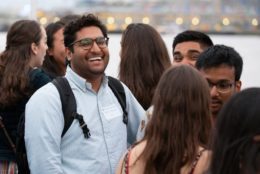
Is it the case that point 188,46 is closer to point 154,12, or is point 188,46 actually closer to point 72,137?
point 72,137

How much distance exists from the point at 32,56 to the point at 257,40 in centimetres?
670

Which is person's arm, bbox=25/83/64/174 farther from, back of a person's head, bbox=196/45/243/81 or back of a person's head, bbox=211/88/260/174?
back of a person's head, bbox=211/88/260/174

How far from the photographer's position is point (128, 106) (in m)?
4.53

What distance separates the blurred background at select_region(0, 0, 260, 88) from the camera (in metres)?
11.5

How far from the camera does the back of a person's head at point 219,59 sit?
169 inches

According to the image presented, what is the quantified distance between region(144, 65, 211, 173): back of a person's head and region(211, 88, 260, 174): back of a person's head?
776 mm

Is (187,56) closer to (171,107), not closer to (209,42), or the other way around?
(209,42)

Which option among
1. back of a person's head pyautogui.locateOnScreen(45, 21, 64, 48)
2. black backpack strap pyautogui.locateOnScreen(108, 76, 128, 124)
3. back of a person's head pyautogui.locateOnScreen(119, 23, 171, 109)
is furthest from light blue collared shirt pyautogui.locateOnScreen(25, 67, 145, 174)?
back of a person's head pyautogui.locateOnScreen(45, 21, 64, 48)

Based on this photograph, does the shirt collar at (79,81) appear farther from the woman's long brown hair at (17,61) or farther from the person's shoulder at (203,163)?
A: the person's shoulder at (203,163)

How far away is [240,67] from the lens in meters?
4.38

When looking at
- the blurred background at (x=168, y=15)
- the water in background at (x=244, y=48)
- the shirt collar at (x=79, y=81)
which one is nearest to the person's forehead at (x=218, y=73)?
the shirt collar at (x=79, y=81)

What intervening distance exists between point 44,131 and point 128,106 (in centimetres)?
56

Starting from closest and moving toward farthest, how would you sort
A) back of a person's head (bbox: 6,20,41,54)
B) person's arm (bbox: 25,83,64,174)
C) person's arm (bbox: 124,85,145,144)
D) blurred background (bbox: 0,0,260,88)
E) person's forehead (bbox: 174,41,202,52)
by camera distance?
person's arm (bbox: 25,83,64,174) → person's arm (bbox: 124,85,145,144) → person's forehead (bbox: 174,41,202,52) → back of a person's head (bbox: 6,20,41,54) → blurred background (bbox: 0,0,260,88)

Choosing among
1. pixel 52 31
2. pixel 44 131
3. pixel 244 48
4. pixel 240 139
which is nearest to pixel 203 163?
pixel 240 139
